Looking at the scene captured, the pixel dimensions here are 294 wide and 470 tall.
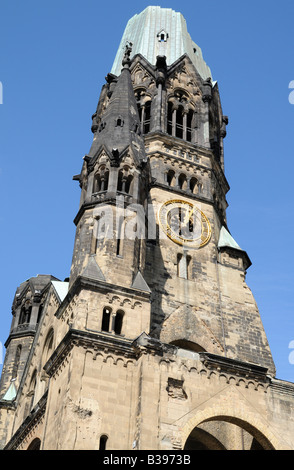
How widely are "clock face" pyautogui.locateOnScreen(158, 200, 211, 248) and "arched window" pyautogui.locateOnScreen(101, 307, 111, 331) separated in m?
9.29

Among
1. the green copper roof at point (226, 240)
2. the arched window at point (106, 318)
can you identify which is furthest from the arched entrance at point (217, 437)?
the green copper roof at point (226, 240)

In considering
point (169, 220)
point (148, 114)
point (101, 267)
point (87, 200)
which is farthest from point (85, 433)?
point (148, 114)

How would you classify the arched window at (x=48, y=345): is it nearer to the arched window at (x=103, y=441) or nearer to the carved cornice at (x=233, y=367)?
the carved cornice at (x=233, y=367)

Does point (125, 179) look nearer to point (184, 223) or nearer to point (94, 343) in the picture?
point (184, 223)

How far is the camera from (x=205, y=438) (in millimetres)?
30438

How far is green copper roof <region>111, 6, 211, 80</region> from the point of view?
4610cm

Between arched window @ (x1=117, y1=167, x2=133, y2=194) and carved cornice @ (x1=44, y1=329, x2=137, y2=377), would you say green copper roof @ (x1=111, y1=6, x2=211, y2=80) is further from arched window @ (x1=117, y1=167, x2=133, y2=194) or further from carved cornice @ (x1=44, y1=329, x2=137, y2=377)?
carved cornice @ (x1=44, y1=329, x2=137, y2=377)

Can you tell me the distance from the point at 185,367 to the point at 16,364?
51.5 ft

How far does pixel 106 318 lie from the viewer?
88.0 ft

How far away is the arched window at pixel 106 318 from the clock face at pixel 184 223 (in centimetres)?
929

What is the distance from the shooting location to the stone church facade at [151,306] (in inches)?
963

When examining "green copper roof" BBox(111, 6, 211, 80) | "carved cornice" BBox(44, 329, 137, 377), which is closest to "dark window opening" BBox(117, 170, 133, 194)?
"carved cornice" BBox(44, 329, 137, 377)
